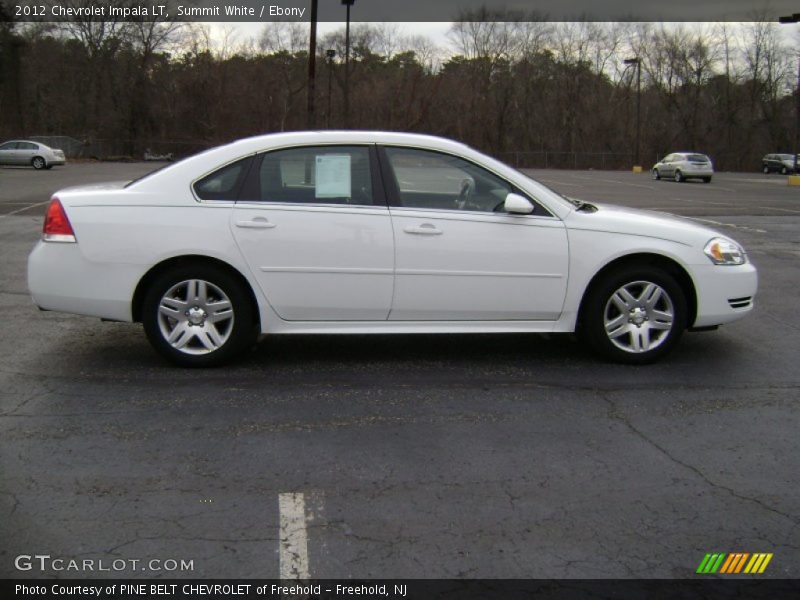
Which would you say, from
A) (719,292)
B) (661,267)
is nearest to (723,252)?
(719,292)

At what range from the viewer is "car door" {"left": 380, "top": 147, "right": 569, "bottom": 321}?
555 centimetres

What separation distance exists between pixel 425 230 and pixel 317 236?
0.74m

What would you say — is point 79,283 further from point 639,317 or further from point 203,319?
point 639,317

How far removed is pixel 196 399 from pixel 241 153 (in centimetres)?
176

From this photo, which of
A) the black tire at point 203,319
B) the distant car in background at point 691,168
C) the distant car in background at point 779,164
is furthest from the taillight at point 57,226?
the distant car in background at point 779,164

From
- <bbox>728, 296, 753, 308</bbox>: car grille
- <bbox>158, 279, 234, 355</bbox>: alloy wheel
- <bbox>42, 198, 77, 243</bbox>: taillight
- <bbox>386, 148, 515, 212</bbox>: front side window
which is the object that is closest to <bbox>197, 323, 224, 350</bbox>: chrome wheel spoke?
<bbox>158, 279, 234, 355</bbox>: alloy wheel

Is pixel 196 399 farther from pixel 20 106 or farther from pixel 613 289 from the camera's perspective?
pixel 20 106

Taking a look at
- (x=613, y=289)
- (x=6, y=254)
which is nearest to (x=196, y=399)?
(x=613, y=289)

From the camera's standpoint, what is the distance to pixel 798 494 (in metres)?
3.80

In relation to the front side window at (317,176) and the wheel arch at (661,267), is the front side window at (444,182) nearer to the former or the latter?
the front side window at (317,176)

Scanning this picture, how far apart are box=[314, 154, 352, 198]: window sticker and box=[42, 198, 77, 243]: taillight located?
1.69 metres

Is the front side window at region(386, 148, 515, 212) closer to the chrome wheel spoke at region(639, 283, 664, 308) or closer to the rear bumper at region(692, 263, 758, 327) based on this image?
the chrome wheel spoke at region(639, 283, 664, 308)

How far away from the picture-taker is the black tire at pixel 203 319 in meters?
5.50
